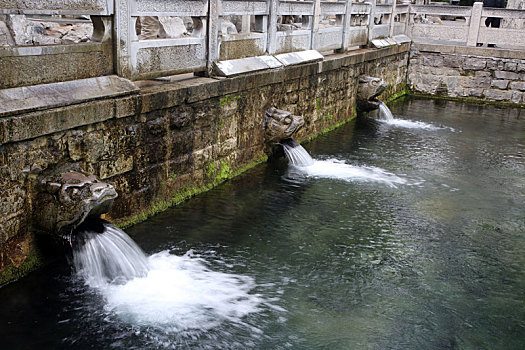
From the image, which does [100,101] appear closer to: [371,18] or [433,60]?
[371,18]

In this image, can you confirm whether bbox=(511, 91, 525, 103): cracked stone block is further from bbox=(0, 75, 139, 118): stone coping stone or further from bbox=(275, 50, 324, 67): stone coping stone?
bbox=(0, 75, 139, 118): stone coping stone

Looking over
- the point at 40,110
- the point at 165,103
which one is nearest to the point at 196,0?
the point at 165,103

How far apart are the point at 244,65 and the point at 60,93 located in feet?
12.3

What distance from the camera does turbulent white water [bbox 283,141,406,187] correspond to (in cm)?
941

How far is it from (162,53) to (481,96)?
1344cm

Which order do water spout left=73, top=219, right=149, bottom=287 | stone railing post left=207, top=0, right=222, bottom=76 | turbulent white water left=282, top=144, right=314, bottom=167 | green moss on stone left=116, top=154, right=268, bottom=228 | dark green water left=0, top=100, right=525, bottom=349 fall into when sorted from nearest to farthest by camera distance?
1. dark green water left=0, top=100, right=525, bottom=349
2. water spout left=73, top=219, right=149, bottom=287
3. green moss on stone left=116, top=154, right=268, bottom=228
4. stone railing post left=207, top=0, right=222, bottom=76
5. turbulent white water left=282, top=144, right=314, bottom=167

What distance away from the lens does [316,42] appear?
1150 centimetres

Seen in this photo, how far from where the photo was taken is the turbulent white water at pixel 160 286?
5035mm

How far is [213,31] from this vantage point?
7.86m

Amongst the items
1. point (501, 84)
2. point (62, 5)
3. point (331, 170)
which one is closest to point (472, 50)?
point (501, 84)

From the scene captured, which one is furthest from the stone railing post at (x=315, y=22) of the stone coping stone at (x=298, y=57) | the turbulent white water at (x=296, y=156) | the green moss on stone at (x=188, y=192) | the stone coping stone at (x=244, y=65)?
the green moss on stone at (x=188, y=192)

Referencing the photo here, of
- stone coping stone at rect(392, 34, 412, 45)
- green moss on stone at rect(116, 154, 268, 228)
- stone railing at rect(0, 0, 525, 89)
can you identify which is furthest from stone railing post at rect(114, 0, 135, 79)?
stone coping stone at rect(392, 34, 412, 45)

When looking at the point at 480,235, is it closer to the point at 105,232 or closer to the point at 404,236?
the point at 404,236

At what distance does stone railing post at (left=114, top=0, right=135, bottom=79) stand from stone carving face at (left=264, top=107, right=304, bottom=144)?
347 centimetres
